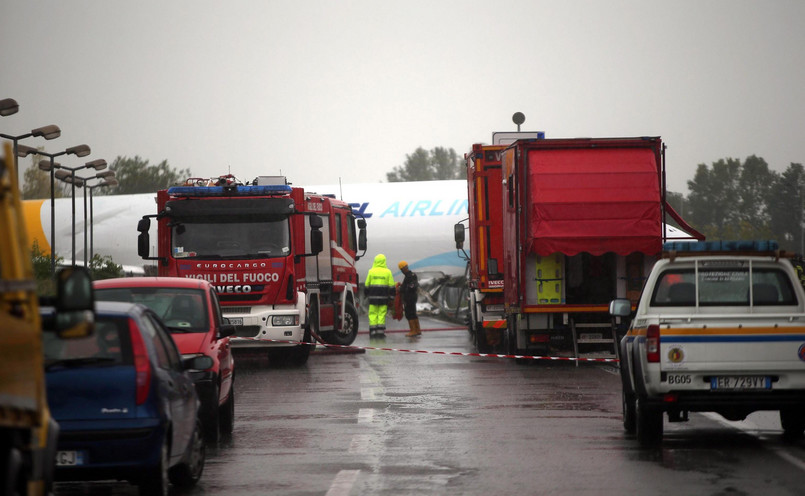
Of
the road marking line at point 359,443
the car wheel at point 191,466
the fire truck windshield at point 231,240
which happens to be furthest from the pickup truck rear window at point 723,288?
the fire truck windshield at point 231,240

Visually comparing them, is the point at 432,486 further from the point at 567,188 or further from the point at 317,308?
the point at 317,308

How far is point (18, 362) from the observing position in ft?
20.1

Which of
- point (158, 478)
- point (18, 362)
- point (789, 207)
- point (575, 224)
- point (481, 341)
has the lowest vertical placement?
point (481, 341)

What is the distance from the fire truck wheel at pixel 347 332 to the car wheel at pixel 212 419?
16.3 metres

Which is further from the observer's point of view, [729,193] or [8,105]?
[729,193]

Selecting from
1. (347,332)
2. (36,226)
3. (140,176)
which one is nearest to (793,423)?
(347,332)

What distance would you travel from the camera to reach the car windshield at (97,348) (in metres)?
9.06

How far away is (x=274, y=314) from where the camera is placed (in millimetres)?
23625

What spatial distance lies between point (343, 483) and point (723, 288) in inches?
167

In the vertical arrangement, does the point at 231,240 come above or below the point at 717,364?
above

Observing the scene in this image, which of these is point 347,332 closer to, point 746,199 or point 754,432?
point 754,432

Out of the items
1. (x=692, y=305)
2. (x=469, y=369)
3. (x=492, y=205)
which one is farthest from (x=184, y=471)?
(x=492, y=205)

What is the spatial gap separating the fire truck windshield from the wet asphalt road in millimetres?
3700

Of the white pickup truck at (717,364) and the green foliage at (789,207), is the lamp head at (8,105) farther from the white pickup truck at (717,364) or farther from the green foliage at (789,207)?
the green foliage at (789,207)
